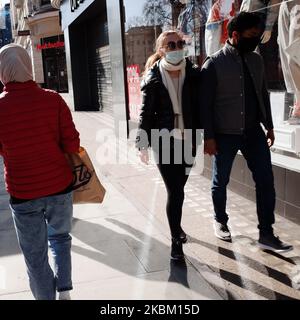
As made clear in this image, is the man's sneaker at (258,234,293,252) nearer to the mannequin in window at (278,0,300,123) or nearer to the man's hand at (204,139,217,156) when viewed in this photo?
the man's hand at (204,139,217,156)

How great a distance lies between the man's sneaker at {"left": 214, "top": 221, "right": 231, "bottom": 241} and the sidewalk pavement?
58mm

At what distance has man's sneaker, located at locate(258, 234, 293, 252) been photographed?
3.64 m

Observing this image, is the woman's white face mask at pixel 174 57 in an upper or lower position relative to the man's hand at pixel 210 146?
upper

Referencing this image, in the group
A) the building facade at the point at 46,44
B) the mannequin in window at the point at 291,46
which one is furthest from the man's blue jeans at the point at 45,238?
the building facade at the point at 46,44

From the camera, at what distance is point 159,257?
3713 mm

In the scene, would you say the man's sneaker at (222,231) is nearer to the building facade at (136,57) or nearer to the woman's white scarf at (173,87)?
the building facade at (136,57)

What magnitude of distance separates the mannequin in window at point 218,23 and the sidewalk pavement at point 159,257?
1.92 meters

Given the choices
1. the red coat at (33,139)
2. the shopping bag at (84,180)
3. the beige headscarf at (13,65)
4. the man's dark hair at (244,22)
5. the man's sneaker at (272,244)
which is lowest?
the man's sneaker at (272,244)

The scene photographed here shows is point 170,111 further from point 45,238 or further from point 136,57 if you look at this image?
point 136,57

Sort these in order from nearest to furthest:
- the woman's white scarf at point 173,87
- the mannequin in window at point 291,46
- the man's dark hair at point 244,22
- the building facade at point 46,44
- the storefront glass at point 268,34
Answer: the woman's white scarf at point 173,87 → the man's dark hair at point 244,22 → the mannequin in window at point 291,46 → the storefront glass at point 268,34 → the building facade at point 46,44

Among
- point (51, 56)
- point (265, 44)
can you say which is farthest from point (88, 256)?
point (51, 56)

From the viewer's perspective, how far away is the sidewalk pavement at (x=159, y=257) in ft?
10.3
